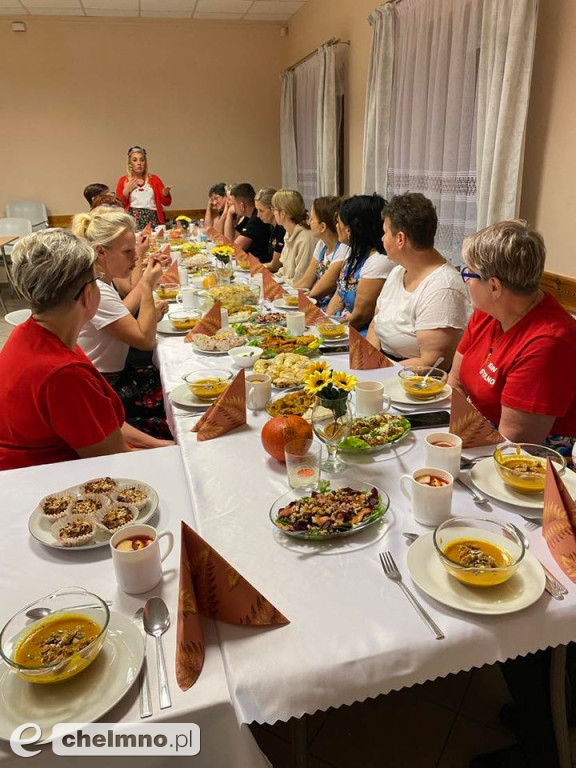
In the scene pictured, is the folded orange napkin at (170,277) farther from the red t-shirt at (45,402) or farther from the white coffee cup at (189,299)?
the red t-shirt at (45,402)

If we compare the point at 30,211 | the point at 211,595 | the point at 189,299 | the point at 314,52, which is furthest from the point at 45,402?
the point at 30,211

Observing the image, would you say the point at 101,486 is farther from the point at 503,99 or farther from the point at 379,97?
the point at 379,97

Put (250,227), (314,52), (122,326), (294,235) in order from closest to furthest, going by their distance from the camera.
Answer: (122,326)
(294,235)
(250,227)
(314,52)

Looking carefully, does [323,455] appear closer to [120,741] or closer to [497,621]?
[497,621]

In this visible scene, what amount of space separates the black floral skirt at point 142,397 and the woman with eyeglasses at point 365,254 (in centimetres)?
102

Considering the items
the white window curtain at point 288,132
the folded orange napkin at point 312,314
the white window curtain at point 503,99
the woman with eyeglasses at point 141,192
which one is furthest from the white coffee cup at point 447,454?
the white window curtain at point 288,132

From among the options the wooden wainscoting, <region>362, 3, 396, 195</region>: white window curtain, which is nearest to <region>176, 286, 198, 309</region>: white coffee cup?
<region>362, 3, 396, 195</region>: white window curtain

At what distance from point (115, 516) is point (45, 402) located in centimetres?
43

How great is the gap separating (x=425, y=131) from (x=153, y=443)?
3173 mm

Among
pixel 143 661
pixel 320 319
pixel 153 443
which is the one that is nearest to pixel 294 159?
pixel 320 319

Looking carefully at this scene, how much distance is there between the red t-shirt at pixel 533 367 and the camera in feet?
4.85

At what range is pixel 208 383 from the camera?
181 centimetres

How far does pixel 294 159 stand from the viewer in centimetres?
719

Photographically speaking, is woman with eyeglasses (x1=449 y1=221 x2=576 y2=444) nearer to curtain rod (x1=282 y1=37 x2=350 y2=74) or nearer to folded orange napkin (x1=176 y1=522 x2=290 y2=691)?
folded orange napkin (x1=176 y1=522 x2=290 y2=691)
